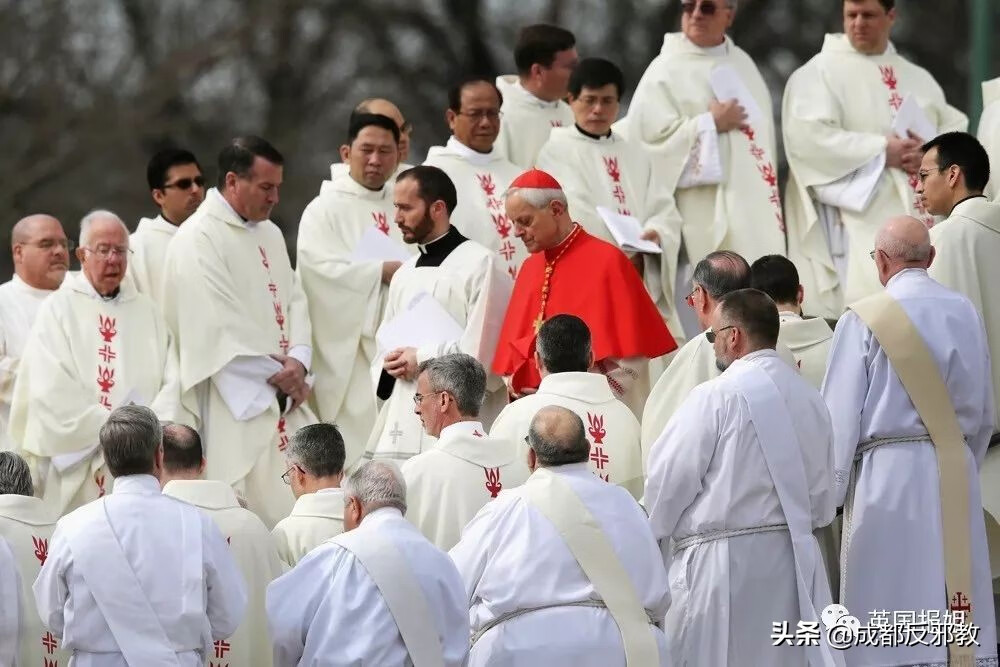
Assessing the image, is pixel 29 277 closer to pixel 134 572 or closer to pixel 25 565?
pixel 25 565

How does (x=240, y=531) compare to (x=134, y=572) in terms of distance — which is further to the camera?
(x=240, y=531)

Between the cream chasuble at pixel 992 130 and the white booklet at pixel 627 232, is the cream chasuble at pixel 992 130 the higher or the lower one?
the higher one

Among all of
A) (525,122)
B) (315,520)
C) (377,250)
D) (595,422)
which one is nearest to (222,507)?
(315,520)

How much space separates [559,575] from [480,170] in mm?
4192

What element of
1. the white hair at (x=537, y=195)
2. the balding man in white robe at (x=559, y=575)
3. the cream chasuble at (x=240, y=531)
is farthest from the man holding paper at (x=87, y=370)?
the balding man in white robe at (x=559, y=575)

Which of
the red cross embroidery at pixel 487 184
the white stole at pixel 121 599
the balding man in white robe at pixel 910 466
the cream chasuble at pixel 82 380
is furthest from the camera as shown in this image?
the red cross embroidery at pixel 487 184

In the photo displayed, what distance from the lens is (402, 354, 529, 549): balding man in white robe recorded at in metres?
8.28

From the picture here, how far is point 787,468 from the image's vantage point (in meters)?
7.94

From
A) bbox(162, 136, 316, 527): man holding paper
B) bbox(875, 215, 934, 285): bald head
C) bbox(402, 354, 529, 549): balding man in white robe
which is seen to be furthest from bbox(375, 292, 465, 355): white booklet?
bbox(875, 215, 934, 285): bald head

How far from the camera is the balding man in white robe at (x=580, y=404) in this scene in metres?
8.61

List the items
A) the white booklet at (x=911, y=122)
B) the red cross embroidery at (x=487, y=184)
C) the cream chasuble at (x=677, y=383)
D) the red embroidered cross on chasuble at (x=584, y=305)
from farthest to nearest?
1. the white booklet at (x=911, y=122)
2. the red cross embroidery at (x=487, y=184)
3. the red embroidered cross on chasuble at (x=584, y=305)
4. the cream chasuble at (x=677, y=383)

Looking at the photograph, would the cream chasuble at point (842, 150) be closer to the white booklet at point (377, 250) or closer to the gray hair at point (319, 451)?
the white booklet at point (377, 250)

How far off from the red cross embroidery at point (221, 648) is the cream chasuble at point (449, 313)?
153cm

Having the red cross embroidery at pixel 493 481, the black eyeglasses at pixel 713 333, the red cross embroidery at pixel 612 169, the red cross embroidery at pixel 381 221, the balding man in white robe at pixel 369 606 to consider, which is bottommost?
the balding man in white robe at pixel 369 606
